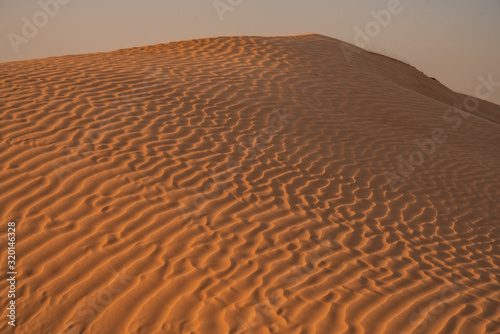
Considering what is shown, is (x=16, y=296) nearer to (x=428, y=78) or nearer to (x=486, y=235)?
(x=486, y=235)

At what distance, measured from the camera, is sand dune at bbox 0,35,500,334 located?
4203 millimetres

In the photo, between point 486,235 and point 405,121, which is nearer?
point 486,235

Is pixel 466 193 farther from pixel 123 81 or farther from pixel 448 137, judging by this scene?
pixel 123 81

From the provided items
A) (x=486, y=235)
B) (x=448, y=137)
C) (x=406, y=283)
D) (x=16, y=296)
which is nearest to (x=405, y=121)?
(x=448, y=137)

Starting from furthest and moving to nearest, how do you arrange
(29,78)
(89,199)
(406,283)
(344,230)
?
(29,78)
(344,230)
(89,199)
(406,283)

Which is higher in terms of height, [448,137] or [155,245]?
[155,245]

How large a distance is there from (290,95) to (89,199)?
664 cm

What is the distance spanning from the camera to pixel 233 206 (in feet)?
20.0

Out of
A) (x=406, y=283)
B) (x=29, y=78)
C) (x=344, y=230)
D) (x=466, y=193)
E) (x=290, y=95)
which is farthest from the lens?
(x=290, y=95)

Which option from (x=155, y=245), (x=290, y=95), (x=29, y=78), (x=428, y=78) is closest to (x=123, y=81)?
(x=29, y=78)

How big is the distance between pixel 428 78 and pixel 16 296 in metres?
20.6

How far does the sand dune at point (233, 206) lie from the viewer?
420cm

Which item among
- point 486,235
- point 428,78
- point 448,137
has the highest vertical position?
point 486,235

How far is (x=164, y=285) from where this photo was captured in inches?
172
